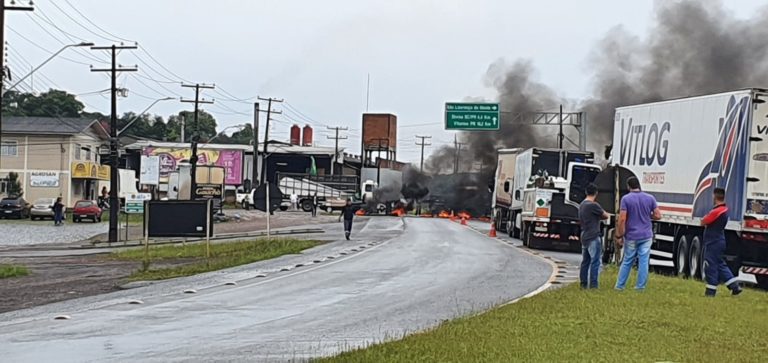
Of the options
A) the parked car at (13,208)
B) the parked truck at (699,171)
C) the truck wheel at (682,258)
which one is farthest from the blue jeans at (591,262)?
the parked car at (13,208)

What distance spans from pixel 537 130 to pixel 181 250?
1337 inches

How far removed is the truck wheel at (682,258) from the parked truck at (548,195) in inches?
387

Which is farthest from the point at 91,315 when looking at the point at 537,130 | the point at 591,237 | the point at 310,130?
the point at 310,130

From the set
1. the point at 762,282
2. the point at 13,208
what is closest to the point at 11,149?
the point at 13,208

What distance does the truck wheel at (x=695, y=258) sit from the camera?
20062 millimetres

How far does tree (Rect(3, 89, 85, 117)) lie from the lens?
354 feet

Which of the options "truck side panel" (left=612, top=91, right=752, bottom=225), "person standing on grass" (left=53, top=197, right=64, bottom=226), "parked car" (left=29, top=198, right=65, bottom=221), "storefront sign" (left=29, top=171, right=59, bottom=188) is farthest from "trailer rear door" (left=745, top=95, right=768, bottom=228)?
"storefront sign" (left=29, top=171, right=59, bottom=188)

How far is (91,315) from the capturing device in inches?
561

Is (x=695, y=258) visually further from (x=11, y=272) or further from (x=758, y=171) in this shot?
(x=11, y=272)

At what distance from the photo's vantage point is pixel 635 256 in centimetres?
1545

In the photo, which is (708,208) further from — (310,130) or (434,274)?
(310,130)

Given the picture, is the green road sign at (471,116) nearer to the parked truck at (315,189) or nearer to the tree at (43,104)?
the parked truck at (315,189)

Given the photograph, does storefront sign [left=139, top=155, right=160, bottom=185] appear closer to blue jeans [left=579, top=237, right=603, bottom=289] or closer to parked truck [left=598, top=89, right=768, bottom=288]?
parked truck [left=598, top=89, right=768, bottom=288]

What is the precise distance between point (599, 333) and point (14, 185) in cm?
7099
